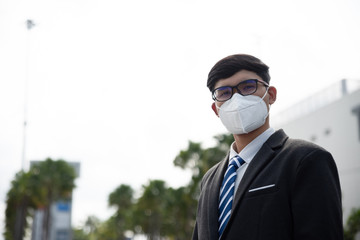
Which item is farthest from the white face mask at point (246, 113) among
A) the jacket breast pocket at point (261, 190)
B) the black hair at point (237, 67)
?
the jacket breast pocket at point (261, 190)

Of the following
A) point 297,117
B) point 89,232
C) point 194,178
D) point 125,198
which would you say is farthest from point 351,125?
point 89,232

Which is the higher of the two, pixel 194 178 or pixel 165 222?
pixel 194 178

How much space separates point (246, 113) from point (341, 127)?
2861 cm

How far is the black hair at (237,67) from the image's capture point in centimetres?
233

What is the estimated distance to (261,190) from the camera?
1.98 meters

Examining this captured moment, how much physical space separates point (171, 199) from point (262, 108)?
A: 137 feet

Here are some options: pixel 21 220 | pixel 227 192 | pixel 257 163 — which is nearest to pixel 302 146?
pixel 257 163

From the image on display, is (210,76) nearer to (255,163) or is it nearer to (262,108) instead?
(262,108)

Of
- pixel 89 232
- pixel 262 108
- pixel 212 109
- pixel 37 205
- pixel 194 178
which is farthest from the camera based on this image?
pixel 89 232

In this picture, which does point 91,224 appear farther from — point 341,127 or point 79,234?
point 341,127

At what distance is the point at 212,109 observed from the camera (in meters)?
2.67

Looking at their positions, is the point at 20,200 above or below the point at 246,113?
below

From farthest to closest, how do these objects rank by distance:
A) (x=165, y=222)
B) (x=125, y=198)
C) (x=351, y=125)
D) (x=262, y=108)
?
(x=165, y=222), (x=125, y=198), (x=351, y=125), (x=262, y=108)

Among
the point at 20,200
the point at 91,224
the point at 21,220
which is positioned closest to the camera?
the point at 20,200
